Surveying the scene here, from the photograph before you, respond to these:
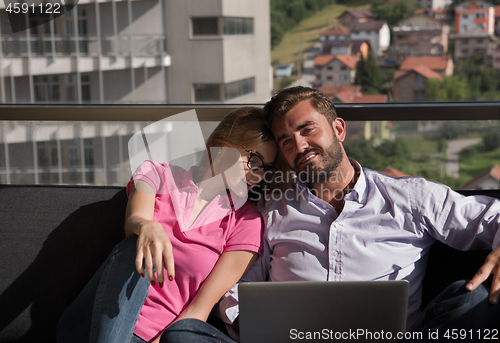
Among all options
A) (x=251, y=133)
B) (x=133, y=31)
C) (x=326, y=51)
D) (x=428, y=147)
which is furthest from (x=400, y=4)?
(x=251, y=133)

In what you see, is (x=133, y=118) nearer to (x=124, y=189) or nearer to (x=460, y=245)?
(x=124, y=189)

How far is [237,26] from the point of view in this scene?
160 inches

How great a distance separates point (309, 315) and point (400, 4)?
6.11m

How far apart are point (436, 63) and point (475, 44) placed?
0.55m

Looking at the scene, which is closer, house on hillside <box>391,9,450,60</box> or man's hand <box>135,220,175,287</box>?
man's hand <box>135,220,175,287</box>

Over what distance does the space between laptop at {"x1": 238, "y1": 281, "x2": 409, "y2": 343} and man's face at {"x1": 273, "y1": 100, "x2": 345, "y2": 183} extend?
1.62 ft

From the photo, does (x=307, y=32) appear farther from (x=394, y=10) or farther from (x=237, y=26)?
(x=394, y=10)

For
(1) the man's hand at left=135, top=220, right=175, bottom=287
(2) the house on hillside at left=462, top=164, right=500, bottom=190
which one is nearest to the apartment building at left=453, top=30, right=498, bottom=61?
(2) the house on hillside at left=462, top=164, right=500, bottom=190

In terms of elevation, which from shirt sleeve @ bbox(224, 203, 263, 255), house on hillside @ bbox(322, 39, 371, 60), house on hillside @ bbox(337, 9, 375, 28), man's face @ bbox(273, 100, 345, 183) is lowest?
shirt sleeve @ bbox(224, 203, 263, 255)

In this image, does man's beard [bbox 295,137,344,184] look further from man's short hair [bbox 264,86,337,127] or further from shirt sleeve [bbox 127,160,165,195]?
shirt sleeve [bbox 127,160,165,195]

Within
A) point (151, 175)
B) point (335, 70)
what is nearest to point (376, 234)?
point (151, 175)

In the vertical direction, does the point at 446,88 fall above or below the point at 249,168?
above

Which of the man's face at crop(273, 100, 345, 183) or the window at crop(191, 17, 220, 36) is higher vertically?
the window at crop(191, 17, 220, 36)

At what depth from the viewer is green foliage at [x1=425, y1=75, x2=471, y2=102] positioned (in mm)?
5293
